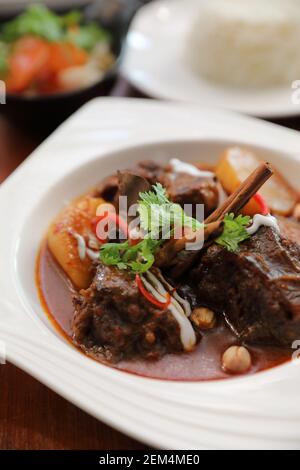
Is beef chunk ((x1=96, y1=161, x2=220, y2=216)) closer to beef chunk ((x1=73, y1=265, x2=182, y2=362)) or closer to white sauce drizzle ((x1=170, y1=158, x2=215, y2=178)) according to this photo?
white sauce drizzle ((x1=170, y1=158, x2=215, y2=178))

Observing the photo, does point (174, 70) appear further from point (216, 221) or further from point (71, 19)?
point (216, 221)

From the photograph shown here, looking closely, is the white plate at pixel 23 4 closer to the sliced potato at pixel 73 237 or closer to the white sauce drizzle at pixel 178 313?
the sliced potato at pixel 73 237

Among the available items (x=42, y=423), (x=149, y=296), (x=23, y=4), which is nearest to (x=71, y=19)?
(x=23, y=4)

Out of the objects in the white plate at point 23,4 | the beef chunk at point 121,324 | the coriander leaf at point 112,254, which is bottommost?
the beef chunk at point 121,324

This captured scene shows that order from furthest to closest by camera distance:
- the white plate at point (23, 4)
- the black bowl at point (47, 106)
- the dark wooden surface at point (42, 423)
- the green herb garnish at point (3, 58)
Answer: the white plate at point (23, 4) < the green herb garnish at point (3, 58) < the black bowl at point (47, 106) < the dark wooden surface at point (42, 423)

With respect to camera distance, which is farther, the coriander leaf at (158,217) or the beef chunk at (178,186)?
the beef chunk at (178,186)

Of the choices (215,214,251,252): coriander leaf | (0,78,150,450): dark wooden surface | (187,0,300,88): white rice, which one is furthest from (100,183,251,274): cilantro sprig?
(187,0,300,88): white rice

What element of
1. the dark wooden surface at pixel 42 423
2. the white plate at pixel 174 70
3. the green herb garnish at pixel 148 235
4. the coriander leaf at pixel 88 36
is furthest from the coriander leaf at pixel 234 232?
the coriander leaf at pixel 88 36

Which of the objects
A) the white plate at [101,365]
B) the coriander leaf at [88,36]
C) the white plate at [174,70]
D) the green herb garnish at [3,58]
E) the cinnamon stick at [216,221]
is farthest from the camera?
the coriander leaf at [88,36]
